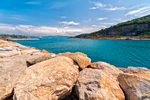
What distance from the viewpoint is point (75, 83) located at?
5.23 meters

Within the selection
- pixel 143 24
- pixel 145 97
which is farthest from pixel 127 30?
pixel 145 97

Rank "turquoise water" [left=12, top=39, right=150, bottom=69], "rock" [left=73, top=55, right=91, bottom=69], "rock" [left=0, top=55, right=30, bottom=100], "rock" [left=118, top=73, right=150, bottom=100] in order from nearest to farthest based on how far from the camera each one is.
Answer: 1. "rock" [left=118, top=73, right=150, bottom=100]
2. "rock" [left=0, top=55, right=30, bottom=100]
3. "rock" [left=73, top=55, right=91, bottom=69]
4. "turquoise water" [left=12, top=39, right=150, bottom=69]

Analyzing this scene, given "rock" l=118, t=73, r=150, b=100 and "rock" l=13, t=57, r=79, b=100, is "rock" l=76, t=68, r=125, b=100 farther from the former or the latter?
"rock" l=13, t=57, r=79, b=100

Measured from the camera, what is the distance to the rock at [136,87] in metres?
3.85

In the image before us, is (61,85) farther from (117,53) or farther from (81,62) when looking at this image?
(117,53)

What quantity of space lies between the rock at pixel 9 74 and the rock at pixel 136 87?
25.6 feet

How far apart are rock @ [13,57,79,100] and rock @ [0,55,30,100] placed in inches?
35.5

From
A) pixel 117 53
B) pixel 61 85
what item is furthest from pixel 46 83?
pixel 117 53

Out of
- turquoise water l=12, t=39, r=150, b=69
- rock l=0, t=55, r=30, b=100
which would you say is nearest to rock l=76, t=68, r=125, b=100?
rock l=0, t=55, r=30, b=100

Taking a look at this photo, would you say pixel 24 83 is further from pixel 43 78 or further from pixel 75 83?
pixel 75 83

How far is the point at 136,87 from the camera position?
4160 mm

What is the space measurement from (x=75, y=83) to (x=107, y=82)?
90.0 inches

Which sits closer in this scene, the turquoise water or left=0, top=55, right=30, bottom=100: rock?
left=0, top=55, right=30, bottom=100: rock

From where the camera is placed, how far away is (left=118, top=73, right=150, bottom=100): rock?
3.85m
